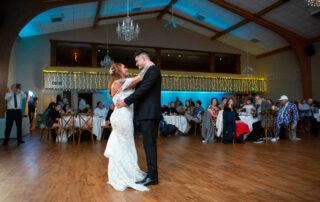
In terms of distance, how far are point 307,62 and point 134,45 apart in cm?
882

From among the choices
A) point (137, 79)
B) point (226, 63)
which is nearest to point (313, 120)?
point (226, 63)

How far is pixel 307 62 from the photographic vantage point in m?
11.4

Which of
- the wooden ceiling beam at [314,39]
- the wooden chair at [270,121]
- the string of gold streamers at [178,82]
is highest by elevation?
the wooden ceiling beam at [314,39]

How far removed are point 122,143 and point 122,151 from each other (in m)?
0.08

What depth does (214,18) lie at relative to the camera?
11922 mm

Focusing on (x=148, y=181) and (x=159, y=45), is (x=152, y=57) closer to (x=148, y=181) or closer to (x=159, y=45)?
(x=159, y=45)

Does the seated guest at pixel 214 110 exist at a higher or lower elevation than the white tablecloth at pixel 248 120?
higher

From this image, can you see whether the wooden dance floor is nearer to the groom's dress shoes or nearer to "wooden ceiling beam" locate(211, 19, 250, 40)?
the groom's dress shoes

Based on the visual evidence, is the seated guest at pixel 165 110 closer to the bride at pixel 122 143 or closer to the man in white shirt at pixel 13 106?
the man in white shirt at pixel 13 106

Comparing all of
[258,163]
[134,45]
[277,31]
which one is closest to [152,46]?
[134,45]

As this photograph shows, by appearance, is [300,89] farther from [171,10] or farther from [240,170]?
[240,170]

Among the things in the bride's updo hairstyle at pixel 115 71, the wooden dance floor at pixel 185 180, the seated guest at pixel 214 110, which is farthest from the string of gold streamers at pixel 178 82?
the bride's updo hairstyle at pixel 115 71

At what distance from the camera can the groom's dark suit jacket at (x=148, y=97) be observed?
2.40m

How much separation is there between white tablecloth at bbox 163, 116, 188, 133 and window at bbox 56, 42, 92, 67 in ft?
20.1
